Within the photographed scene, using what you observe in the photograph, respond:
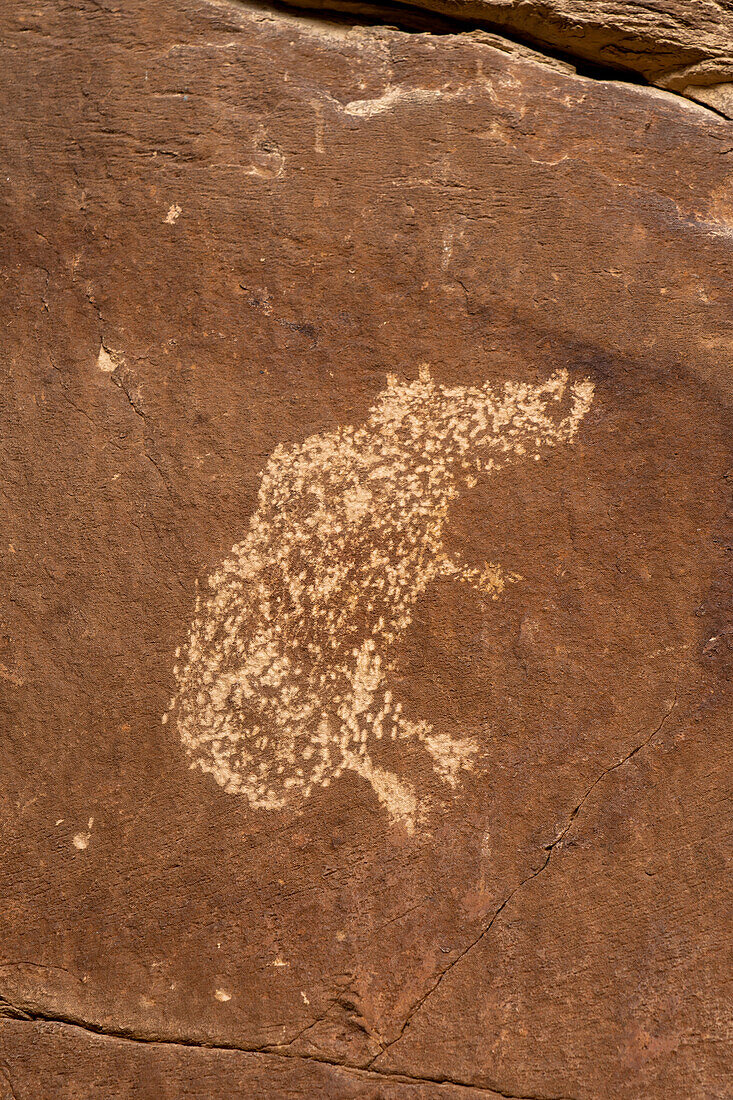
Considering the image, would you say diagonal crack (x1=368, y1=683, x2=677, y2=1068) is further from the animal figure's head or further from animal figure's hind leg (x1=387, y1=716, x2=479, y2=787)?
the animal figure's head

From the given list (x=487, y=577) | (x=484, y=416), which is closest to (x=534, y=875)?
(x=487, y=577)

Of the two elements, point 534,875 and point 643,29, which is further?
point 643,29

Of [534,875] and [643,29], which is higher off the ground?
[643,29]

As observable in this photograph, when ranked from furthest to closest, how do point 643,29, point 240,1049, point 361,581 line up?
point 643,29, point 361,581, point 240,1049

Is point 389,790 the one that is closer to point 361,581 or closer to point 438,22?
point 361,581

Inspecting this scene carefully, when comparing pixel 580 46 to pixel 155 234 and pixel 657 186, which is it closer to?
pixel 657 186

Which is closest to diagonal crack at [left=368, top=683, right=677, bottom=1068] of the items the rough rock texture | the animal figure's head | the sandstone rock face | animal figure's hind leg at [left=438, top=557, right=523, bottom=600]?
the sandstone rock face

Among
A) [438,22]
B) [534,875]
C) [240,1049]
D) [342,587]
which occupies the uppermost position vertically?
[438,22]

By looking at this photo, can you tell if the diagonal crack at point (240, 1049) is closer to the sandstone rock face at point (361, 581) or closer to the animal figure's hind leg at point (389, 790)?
the sandstone rock face at point (361, 581)
